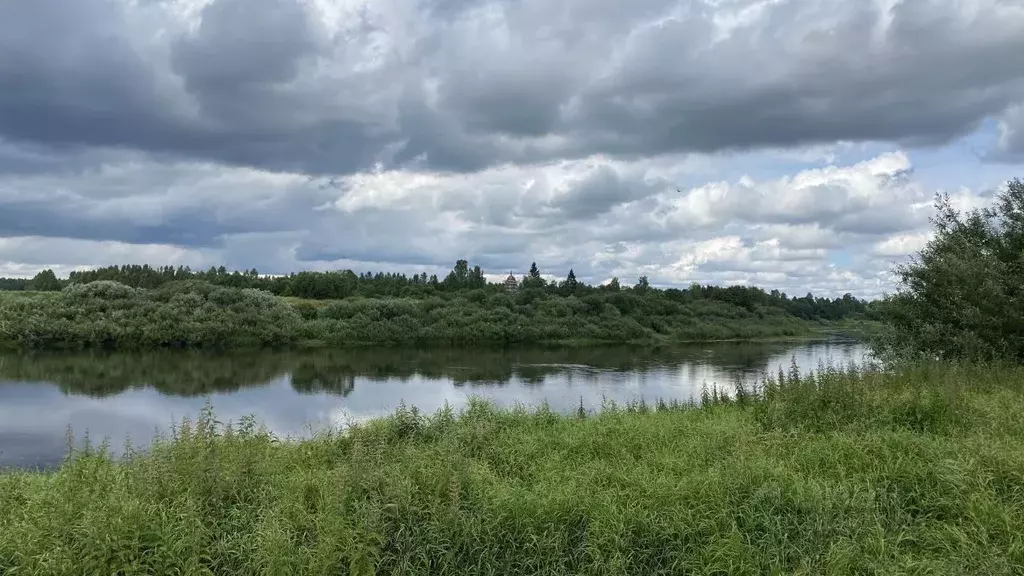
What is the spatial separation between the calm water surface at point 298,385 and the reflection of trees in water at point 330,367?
2.4 inches

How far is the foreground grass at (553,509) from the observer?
4668mm

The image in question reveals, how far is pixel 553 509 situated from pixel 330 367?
28386mm

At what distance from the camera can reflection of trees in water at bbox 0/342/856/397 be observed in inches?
979

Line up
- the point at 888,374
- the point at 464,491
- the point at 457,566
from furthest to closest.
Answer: the point at 888,374
the point at 464,491
the point at 457,566

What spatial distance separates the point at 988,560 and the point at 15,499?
8663 millimetres

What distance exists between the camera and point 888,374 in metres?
10.1

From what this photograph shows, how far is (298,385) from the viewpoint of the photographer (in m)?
25.2

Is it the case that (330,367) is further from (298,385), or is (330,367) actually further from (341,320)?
(341,320)

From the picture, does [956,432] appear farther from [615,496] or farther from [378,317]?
[378,317]

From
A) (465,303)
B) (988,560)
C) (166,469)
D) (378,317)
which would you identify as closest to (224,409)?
(166,469)

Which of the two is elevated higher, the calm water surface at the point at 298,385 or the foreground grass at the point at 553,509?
the foreground grass at the point at 553,509

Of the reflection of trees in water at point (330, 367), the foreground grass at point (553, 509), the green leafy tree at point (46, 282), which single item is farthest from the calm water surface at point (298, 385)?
the green leafy tree at point (46, 282)

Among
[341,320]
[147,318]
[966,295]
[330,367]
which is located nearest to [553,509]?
[966,295]

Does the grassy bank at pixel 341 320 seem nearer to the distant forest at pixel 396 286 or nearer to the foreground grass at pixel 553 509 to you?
the distant forest at pixel 396 286
